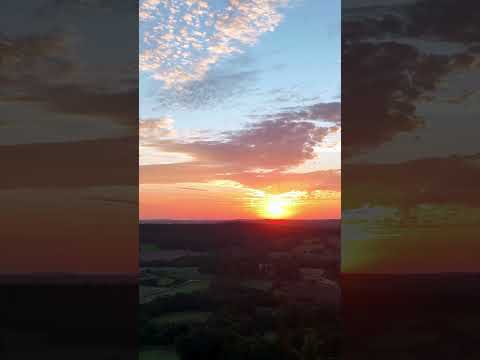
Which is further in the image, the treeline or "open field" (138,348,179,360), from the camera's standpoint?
the treeline

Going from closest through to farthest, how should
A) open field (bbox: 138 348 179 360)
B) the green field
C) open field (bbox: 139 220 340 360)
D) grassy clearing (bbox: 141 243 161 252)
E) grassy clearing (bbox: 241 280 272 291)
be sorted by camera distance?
open field (bbox: 138 348 179 360)
open field (bbox: 139 220 340 360)
the green field
grassy clearing (bbox: 141 243 161 252)
grassy clearing (bbox: 241 280 272 291)

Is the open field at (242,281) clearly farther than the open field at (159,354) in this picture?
Yes

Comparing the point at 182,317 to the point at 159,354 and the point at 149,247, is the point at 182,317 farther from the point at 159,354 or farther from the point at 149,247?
the point at 159,354

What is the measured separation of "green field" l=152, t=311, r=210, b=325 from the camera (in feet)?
25.1

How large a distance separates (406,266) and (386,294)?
22 cm

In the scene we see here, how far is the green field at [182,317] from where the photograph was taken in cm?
764

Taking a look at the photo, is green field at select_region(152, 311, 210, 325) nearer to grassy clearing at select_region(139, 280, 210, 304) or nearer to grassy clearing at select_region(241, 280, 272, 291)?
grassy clearing at select_region(139, 280, 210, 304)

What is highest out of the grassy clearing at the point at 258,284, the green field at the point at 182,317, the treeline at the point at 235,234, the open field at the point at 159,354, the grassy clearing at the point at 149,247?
the treeline at the point at 235,234

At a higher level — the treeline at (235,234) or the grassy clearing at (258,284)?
the treeline at (235,234)

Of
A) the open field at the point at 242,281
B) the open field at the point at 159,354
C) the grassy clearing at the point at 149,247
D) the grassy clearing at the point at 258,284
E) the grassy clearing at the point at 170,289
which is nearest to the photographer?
the open field at the point at 159,354

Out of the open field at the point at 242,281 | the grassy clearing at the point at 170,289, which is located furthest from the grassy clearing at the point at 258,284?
the grassy clearing at the point at 170,289

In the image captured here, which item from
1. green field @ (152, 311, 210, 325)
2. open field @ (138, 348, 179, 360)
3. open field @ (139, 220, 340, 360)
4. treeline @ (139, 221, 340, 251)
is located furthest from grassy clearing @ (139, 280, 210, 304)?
open field @ (138, 348, 179, 360)

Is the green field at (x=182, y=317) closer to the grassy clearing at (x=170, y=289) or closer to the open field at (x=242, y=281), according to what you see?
the open field at (x=242, y=281)

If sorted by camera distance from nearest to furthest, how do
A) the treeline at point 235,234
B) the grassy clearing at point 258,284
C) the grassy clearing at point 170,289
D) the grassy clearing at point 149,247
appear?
1. the treeline at point 235,234
2. the grassy clearing at point 170,289
3. the grassy clearing at point 149,247
4. the grassy clearing at point 258,284
